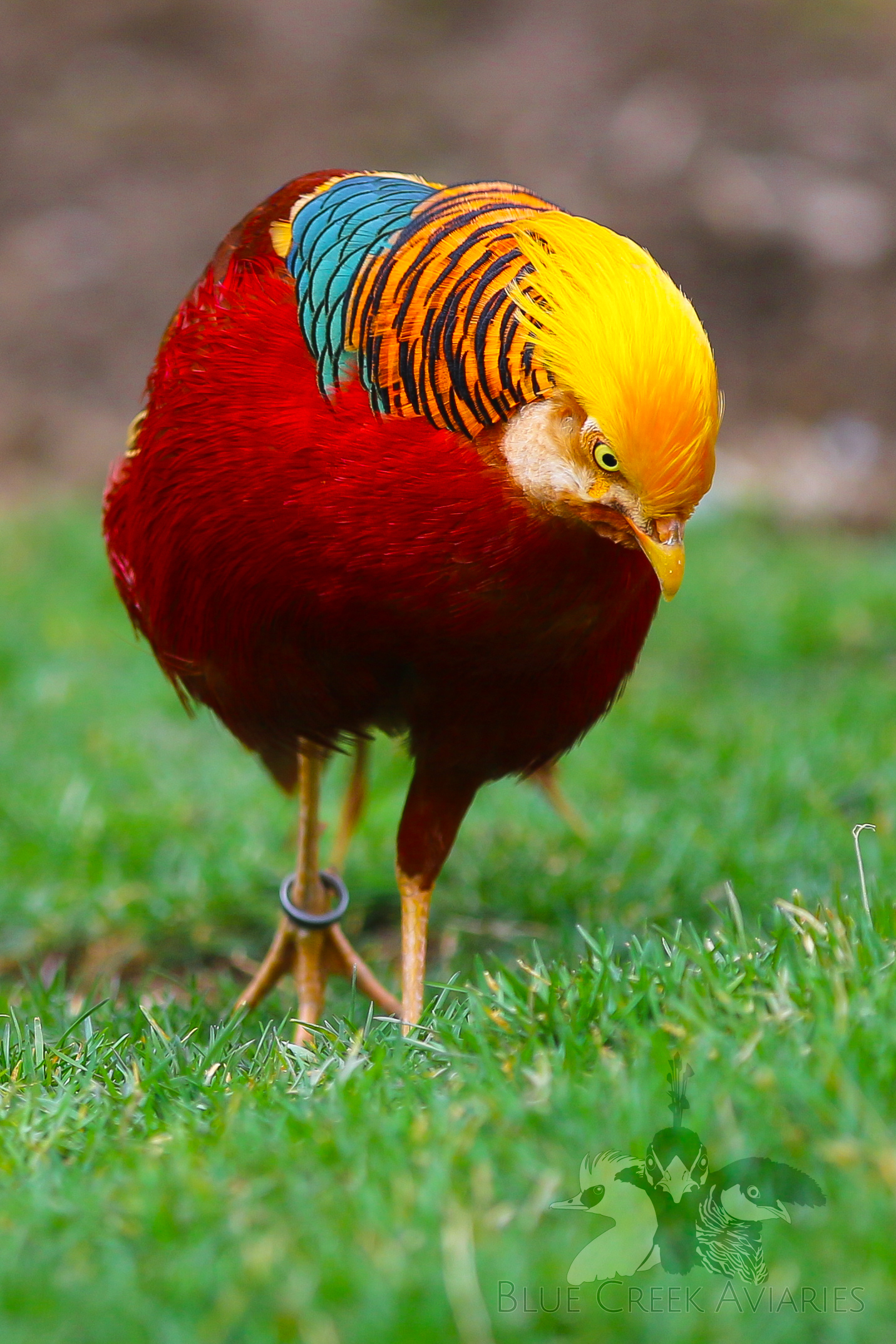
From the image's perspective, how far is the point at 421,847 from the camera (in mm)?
2604

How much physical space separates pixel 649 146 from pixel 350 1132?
836 cm

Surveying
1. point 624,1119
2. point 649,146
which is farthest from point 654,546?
point 649,146

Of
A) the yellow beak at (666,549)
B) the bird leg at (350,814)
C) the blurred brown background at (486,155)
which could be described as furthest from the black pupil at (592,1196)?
the blurred brown background at (486,155)

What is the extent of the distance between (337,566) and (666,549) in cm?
49

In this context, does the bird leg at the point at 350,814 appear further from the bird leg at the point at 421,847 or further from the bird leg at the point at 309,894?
the bird leg at the point at 421,847

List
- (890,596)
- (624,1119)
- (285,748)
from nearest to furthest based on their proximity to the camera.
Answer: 1. (624,1119)
2. (285,748)
3. (890,596)

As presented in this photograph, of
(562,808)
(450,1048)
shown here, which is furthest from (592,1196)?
(562,808)

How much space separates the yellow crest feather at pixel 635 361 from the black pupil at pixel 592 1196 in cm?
84

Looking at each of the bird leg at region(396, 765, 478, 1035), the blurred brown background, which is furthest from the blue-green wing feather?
the blurred brown background

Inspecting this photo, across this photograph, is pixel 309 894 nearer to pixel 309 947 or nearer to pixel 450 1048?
pixel 309 947

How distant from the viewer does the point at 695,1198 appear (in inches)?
61.1

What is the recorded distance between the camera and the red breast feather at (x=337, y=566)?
2061 millimetres

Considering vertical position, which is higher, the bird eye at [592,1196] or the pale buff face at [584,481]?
the pale buff face at [584,481]

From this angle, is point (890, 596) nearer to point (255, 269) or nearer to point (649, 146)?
point (255, 269)
